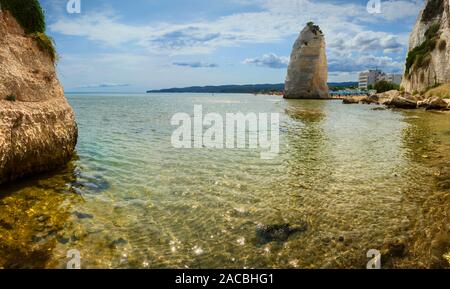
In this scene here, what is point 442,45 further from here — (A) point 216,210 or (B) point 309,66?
(A) point 216,210

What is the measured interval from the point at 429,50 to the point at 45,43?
66971 mm

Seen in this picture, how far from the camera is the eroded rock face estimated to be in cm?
885

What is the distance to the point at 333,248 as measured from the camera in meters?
6.02

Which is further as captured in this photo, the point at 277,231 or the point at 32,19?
the point at 32,19

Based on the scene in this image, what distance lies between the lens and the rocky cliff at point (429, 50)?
54.6 metres

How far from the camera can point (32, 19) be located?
1218 centimetres

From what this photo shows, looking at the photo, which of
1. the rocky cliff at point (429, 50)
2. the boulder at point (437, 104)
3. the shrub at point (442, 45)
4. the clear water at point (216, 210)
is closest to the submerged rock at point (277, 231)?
the clear water at point (216, 210)

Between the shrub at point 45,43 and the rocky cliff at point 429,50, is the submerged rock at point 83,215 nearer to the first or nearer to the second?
the shrub at point 45,43

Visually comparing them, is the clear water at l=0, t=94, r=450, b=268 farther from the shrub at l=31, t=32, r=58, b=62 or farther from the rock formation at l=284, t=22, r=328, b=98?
the rock formation at l=284, t=22, r=328, b=98

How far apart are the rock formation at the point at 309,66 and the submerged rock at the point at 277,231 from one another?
98.1 m

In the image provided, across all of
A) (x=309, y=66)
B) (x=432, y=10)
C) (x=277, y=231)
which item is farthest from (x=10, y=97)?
(x=309, y=66)
